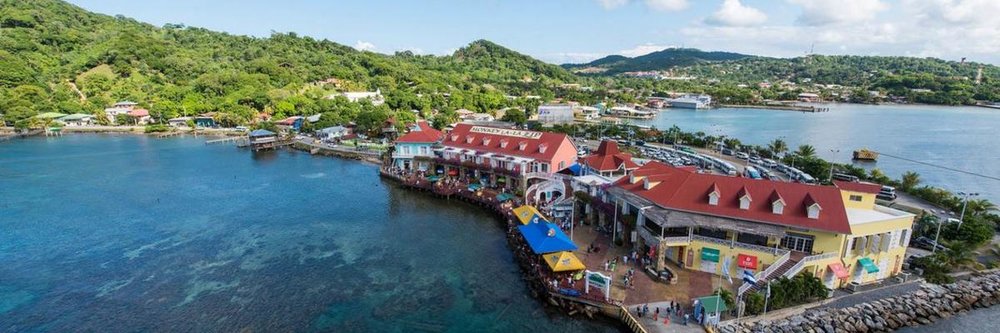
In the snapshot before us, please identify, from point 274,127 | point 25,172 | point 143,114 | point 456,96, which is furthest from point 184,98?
point 456,96

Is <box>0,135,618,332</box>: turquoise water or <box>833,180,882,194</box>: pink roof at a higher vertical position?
<box>833,180,882,194</box>: pink roof

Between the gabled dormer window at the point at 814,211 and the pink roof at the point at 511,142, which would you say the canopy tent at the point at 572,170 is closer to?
the pink roof at the point at 511,142

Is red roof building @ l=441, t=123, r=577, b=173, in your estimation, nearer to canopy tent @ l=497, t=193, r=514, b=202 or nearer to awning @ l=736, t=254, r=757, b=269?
canopy tent @ l=497, t=193, r=514, b=202

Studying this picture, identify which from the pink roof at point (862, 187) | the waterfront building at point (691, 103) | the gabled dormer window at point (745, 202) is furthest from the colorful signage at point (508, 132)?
the waterfront building at point (691, 103)

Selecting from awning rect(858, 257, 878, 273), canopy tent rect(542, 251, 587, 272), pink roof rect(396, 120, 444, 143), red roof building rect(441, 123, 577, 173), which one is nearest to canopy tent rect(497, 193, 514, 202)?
red roof building rect(441, 123, 577, 173)

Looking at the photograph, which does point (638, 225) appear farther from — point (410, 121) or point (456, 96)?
point (456, 96)

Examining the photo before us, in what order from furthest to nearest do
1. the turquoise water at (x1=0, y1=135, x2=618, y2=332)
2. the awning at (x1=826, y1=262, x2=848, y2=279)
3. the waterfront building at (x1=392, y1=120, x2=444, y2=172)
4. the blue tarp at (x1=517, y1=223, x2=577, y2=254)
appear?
the waterfront building at (x1=392, y1=120, x2=444, y2=172) → the blue tarp at (x1=517, y1=223, x2=577, y2=254) → the turquoise water at (x1=0, y1=135, x2=618, y2=332) → the awning at (x1=826, y1=262, x2=848, y2=279)

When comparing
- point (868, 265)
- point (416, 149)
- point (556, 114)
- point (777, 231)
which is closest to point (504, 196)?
point (416, 149)

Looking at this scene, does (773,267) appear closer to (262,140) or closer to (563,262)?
(563,262)
